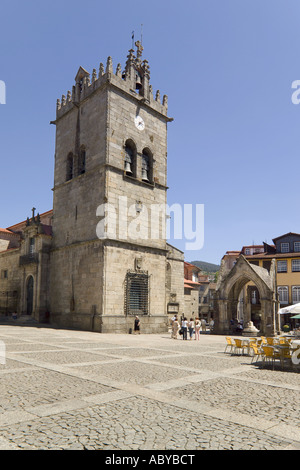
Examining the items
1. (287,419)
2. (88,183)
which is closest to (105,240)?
(88,183)

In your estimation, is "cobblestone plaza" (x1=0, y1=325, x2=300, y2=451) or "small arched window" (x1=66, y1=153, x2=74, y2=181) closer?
"cobblestone plaza" (x1=0, y1=325, x2=300, y2=451)

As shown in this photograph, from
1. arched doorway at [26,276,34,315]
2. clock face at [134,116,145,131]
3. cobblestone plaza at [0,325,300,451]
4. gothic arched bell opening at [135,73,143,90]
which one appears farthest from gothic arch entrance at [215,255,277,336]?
→ cobblestone plaza at [0,325,300,451]

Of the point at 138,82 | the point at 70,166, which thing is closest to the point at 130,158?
the point at 70,166

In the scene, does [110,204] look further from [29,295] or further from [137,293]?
[29,295]

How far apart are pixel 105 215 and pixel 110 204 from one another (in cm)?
100

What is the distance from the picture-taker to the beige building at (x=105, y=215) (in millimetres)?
25422

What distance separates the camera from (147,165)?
30047mm

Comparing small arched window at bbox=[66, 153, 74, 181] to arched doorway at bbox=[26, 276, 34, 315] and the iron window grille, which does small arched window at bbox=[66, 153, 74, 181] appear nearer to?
arched doorway at bbox=[26, 276, 34, 315]

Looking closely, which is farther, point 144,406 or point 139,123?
point 139,123

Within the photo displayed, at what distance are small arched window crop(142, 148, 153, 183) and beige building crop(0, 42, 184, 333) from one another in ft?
0.27

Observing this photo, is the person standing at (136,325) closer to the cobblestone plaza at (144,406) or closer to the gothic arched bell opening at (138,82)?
the cobblestone plaza at (144,406)

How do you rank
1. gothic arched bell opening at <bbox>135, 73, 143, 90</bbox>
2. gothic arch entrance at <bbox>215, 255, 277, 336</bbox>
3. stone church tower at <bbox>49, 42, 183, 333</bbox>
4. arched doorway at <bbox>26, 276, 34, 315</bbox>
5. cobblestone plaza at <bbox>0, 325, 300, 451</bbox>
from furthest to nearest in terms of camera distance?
arched doorway at <bbox>26, 276, 34, 315</bbox>, gothic arched bell opening at <bbox>135, 73, 143, 90</bbox>, gothic arch entrance at <bbox>215, 255, 277, 336</bbox>, stone church tower at <bbox>49, 42, 183, 333</bbox>, cobblestone plaza at <bbox>0, 325, 300, 451</bbox>

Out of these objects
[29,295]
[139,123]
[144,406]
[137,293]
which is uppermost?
[139,123]

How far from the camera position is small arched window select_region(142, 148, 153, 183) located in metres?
29.6
